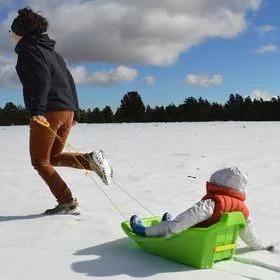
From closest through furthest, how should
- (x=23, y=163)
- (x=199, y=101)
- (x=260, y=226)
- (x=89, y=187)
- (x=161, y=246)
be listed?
(x=161, y=246)
(x=260, y=226)
(x=89, y=187)
(x=23, y=163)
(x=199, y=101)

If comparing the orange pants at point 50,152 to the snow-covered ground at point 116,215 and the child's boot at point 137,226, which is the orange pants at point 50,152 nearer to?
the snow-covered ground at point 116,215

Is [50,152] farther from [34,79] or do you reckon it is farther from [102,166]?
[34,79]

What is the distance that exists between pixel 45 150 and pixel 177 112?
52.4 meters

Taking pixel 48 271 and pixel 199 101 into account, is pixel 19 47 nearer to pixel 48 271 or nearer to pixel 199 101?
pixel 48 271

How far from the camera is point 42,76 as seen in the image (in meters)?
4.42

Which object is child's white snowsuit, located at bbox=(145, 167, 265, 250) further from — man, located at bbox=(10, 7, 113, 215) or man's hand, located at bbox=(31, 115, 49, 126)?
man's hand, located at bbox=(31, 115, 49, 126)

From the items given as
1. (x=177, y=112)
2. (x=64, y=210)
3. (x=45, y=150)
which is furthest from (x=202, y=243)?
(x=177, y=112)

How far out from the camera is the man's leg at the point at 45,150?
458 cm

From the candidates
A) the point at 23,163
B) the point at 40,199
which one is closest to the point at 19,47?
the point at 40,199

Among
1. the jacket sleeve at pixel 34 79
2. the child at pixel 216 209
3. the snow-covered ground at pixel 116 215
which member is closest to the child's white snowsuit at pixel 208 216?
the child at pixel 216 209

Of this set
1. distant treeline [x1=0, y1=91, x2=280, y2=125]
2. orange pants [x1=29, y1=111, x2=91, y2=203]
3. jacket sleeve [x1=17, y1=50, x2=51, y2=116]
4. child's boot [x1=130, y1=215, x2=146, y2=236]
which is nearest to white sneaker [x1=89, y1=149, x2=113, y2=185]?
orange pants [x1=29, y1=111, x2=91, y2=203]

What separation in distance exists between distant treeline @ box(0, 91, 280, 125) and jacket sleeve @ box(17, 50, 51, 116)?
152 ft

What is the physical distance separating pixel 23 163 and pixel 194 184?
341cm

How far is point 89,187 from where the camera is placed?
6.32 metres
